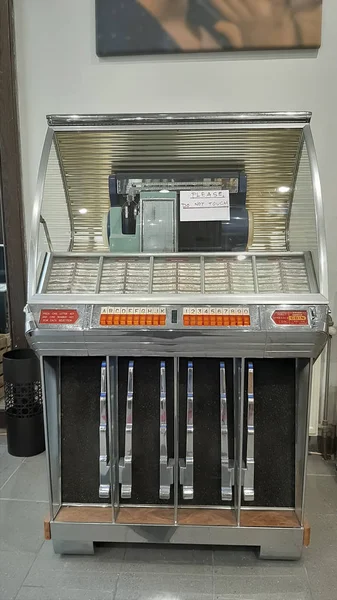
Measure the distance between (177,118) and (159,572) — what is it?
5.98 feet

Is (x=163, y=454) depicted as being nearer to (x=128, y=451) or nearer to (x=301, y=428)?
(x=128, y=451)

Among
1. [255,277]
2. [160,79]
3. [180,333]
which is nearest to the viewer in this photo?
[180,333]

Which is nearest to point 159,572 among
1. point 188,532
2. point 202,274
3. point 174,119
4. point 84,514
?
point 188,532

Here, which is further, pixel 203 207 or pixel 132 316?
pixel 203 207

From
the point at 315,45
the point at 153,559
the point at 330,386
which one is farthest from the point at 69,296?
the point at 315,45

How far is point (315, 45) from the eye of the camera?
2.43 metres

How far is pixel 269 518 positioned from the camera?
180 cm

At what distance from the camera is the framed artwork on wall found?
7.95 ft

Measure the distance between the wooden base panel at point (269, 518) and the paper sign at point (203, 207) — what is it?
1.25m

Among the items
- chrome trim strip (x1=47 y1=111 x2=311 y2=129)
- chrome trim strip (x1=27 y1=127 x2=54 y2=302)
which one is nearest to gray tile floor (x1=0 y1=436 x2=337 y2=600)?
chrome trim strip (x1=27 y1=127 x2=54 y2=302)

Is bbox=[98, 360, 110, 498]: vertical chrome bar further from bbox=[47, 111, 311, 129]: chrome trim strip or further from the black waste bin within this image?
the black waste bin

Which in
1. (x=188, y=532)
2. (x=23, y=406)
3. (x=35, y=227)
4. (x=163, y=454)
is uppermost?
(x=35, y=227)

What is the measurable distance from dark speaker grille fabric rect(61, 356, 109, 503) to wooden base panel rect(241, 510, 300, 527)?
2.02ft

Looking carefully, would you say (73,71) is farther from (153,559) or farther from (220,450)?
(153,559)
